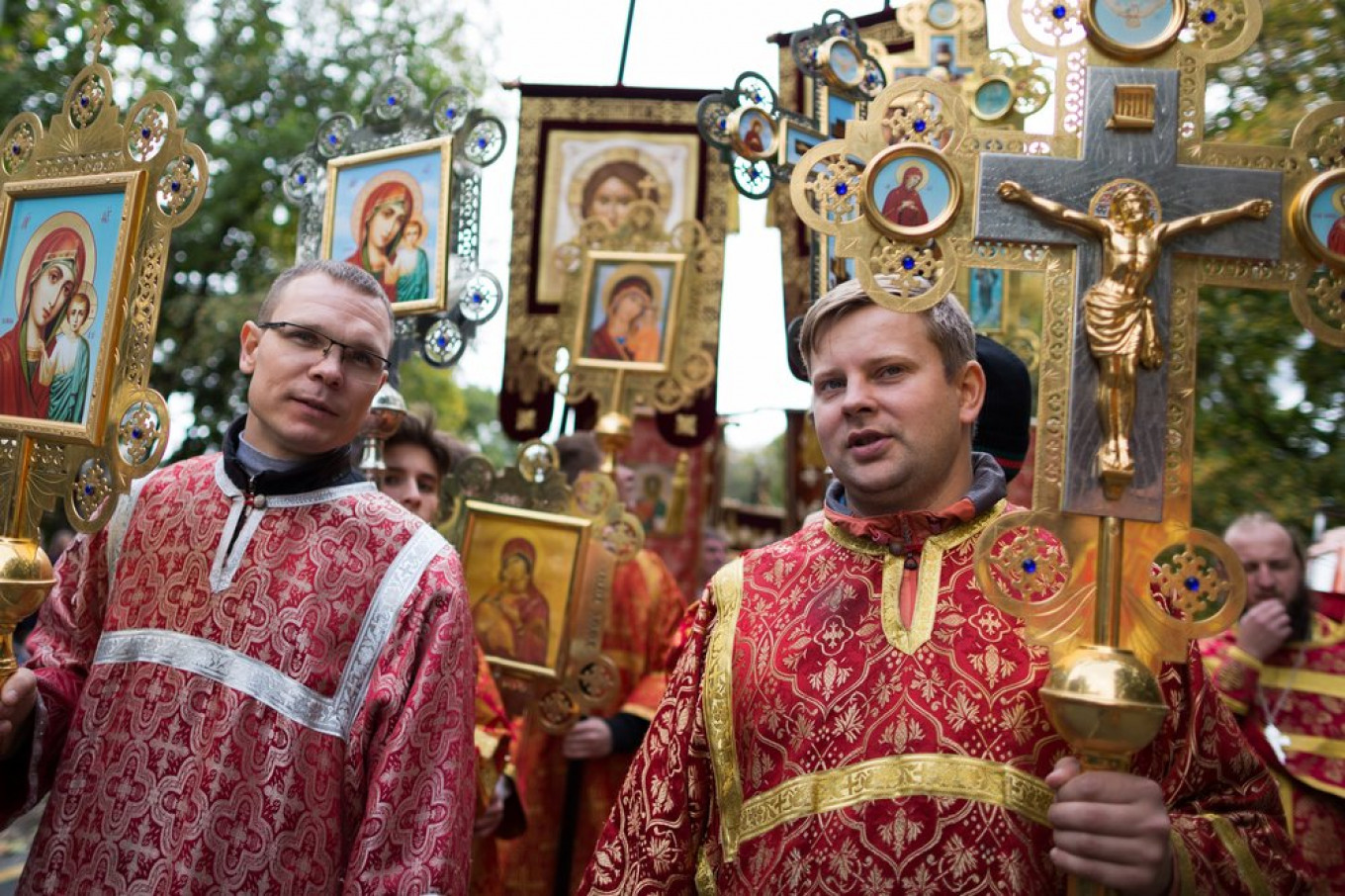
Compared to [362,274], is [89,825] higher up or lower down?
lower down

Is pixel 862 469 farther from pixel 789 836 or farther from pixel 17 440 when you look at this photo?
pixel 17 440

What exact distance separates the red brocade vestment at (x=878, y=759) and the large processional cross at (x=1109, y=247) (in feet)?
0.74

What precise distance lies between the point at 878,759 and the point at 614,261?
134 inches

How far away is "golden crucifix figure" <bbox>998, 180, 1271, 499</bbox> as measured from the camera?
1.93 metres

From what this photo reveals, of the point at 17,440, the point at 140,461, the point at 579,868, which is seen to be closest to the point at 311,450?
the point at 140,461

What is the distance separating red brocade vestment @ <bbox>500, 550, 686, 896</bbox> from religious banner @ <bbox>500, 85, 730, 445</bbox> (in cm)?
79

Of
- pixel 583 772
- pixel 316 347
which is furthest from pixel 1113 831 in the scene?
pixel 583 772

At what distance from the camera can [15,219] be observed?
2900 millimetres

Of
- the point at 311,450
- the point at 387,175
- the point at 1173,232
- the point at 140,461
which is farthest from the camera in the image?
the point at 387,175

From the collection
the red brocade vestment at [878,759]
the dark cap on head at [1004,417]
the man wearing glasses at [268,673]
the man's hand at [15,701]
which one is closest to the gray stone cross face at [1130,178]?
the red brocade vestment at [878,759]

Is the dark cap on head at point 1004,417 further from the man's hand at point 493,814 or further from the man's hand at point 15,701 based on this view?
the man's hand at point 15,701

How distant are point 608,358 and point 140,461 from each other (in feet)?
8.89

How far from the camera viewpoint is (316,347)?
285 centimetres

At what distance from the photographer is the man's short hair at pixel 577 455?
5.55 m
